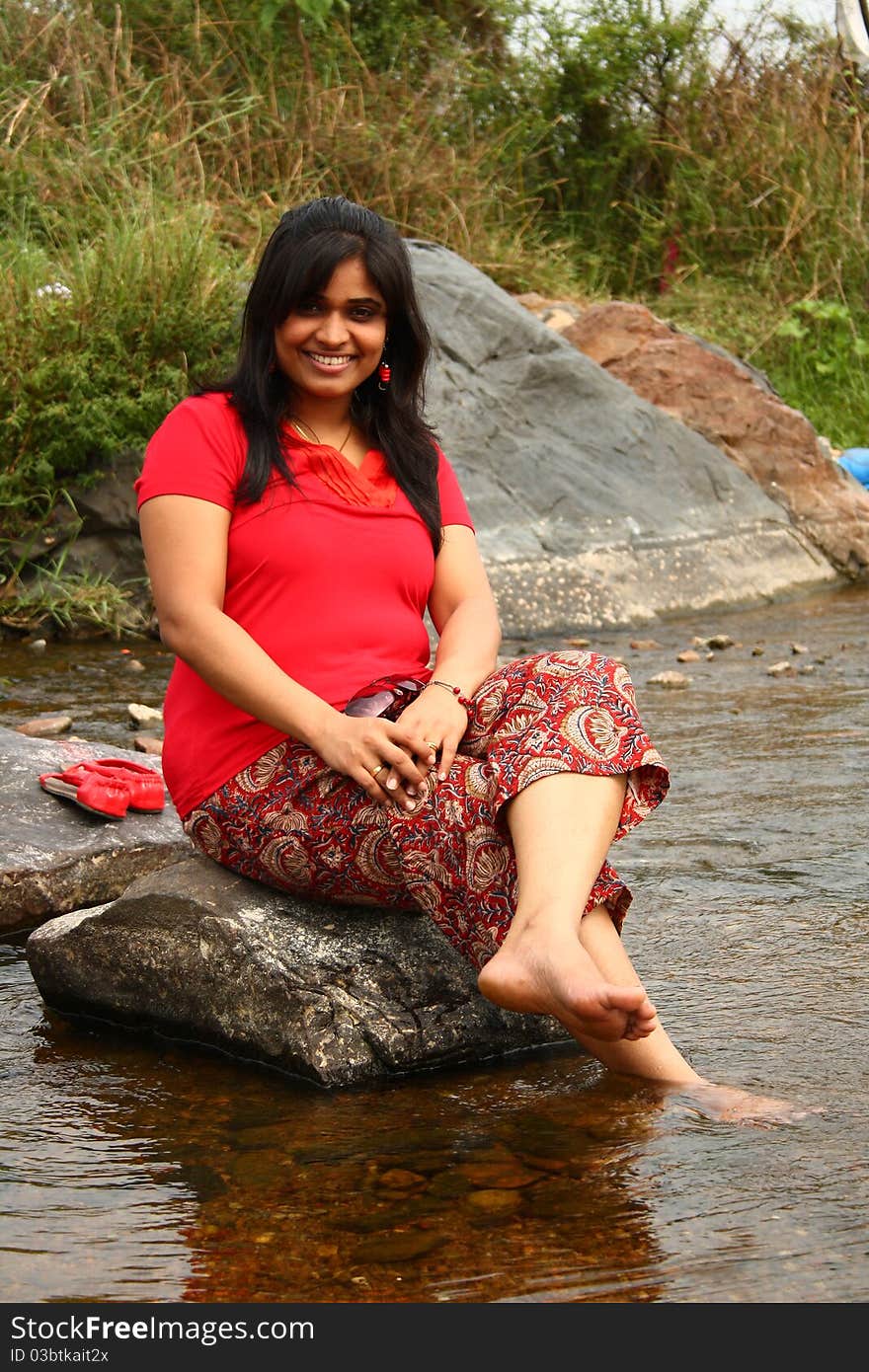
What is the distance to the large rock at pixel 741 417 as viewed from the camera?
8805mm

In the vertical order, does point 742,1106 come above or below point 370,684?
below

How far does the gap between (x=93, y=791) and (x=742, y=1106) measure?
168cm

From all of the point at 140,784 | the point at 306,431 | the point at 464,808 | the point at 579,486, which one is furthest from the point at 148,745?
the point at 579,486

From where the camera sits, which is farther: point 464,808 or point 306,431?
point 306,431

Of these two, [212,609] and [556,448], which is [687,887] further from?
[556,448]

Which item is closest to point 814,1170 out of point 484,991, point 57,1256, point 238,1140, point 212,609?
point 484,991

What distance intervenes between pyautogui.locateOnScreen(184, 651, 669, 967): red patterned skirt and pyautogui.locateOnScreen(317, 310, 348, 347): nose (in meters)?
0.70

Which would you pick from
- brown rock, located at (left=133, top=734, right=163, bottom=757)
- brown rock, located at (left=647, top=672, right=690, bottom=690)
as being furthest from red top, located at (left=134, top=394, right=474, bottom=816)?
brown rock, located at (left=647, top=672, right=690, bottom=690)

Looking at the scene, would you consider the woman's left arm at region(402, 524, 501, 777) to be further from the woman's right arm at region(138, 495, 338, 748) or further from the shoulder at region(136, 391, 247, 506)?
the shoulder at region(136, 391, 247, 506)

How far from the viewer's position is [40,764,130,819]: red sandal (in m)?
3.54

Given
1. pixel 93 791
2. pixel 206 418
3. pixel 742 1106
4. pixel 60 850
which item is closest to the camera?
pixel 742 1106

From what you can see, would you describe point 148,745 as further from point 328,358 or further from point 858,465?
point 858,465

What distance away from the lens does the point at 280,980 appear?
2729mm

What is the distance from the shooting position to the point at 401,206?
10.1m
